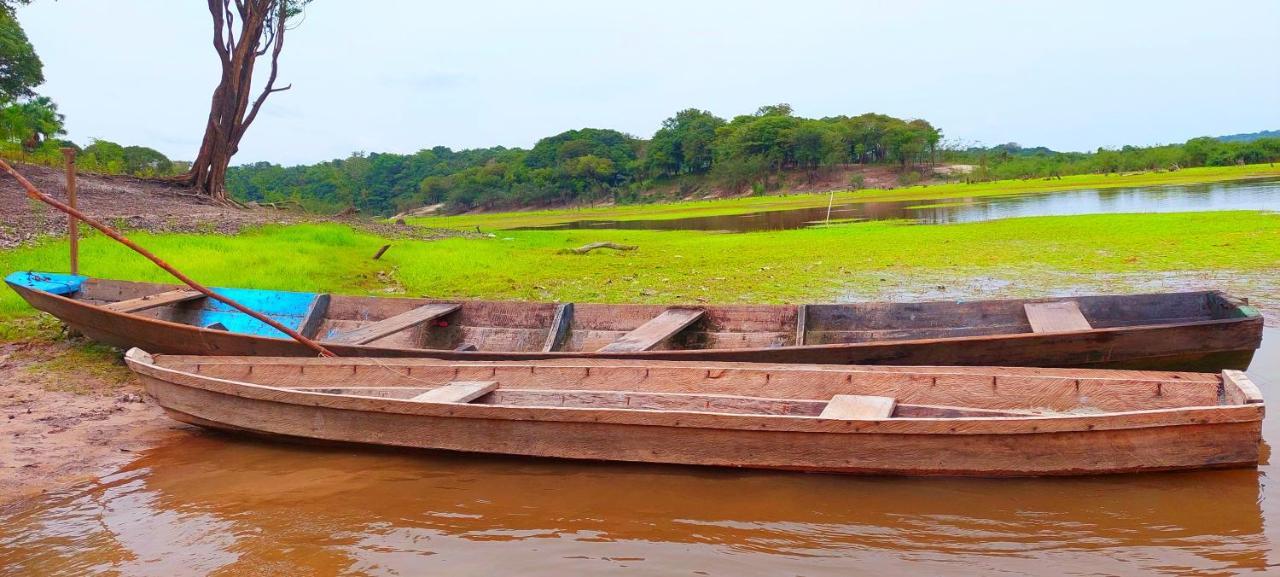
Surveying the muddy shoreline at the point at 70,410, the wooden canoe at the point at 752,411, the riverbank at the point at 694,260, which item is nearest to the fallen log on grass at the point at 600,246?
the riverbank at the point at 694,260

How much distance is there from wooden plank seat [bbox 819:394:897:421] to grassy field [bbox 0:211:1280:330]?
6.51 metres

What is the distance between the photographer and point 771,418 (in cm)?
507

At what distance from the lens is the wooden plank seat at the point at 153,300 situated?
348 inches

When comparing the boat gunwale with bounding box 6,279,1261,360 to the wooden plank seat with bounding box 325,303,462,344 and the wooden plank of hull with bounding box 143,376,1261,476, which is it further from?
the wooden plank of hull with bounding box 143,376,1261,476

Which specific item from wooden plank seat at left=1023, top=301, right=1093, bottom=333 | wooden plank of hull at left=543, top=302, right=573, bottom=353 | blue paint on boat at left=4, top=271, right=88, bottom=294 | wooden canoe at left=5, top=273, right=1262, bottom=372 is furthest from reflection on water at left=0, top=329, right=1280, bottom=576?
blue paint on boat at left=4, top=271, right=88, bottom=294

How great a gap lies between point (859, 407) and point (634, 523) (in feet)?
5.54

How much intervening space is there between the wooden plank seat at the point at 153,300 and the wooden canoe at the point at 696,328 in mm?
22

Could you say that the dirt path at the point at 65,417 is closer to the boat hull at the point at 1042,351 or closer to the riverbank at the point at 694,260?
the boat hull at the point at 1042,351

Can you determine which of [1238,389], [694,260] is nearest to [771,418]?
[1238,389]

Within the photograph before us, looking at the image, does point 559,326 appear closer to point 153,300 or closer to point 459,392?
point 459,392

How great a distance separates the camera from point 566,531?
4730 mm

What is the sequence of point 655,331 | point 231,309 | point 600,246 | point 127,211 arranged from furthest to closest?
point 600,246 → point 127,211 → point 231,309 → point 655,331

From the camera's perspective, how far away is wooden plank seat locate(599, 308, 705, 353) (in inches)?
281

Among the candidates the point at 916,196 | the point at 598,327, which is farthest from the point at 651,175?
the point at 598,327
